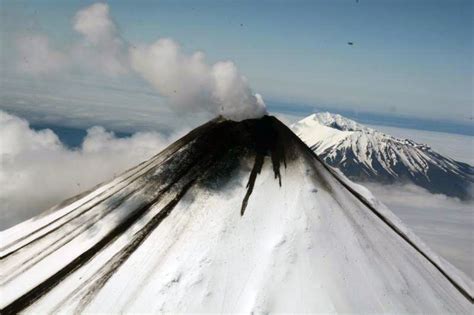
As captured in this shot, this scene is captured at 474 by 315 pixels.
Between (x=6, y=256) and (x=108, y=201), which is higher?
(x=108, y=201)

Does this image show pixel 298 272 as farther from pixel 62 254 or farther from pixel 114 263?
pixel 62 254

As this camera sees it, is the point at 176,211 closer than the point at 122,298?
No

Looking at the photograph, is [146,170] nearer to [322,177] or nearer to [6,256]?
[6,256]

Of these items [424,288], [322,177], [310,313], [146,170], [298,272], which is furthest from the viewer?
[146,170]

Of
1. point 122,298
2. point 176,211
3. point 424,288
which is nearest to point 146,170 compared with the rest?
point 176,211

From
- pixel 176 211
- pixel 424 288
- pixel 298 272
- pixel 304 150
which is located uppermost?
pixel 304 150

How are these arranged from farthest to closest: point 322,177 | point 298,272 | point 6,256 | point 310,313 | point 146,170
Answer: point 146,170, point 322,177, point 6,256, point 298,272, point 310,313

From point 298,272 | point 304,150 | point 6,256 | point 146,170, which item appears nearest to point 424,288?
point 298,272
